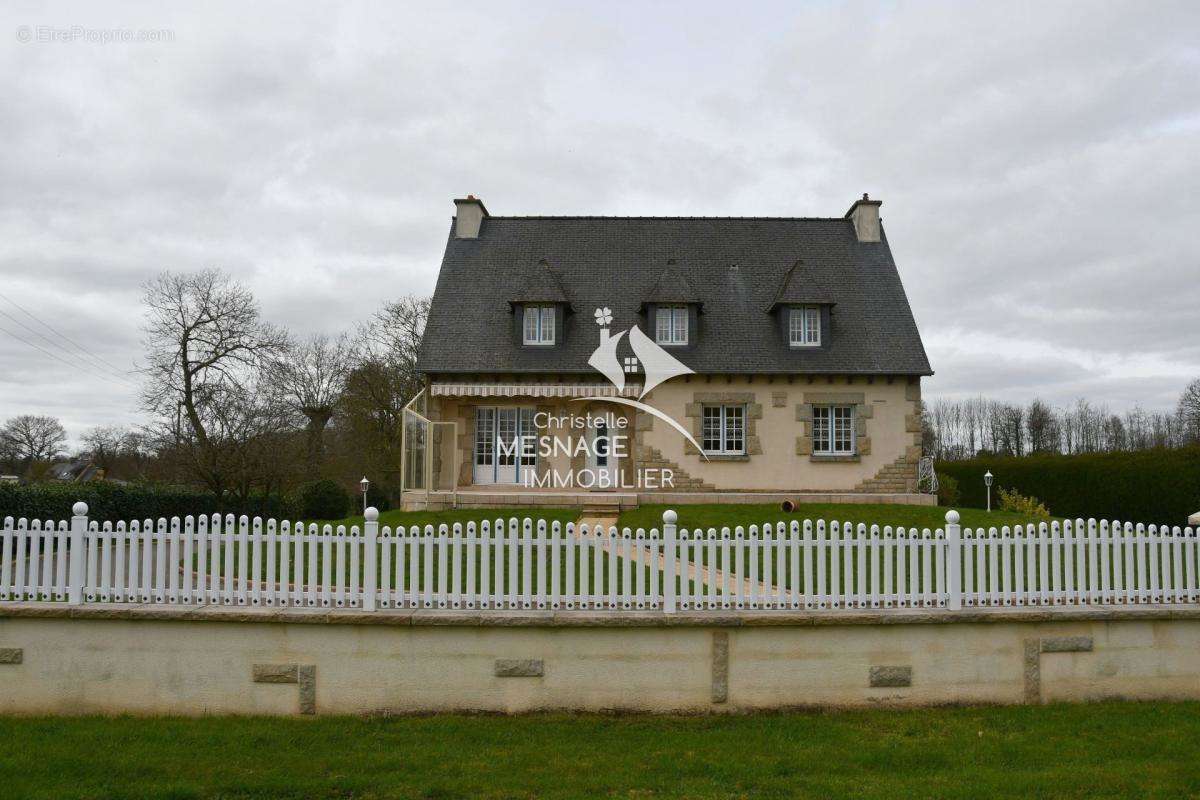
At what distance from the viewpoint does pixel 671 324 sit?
2134 cm

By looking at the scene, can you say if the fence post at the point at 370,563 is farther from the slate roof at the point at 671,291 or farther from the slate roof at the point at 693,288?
the slate roof at the point at 671,291

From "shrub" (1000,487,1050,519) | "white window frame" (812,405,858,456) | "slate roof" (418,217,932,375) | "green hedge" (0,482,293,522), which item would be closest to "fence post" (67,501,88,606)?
"green hedge" (0,482,293,522)

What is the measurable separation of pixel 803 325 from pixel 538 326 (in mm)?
7031

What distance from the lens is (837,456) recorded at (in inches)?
806

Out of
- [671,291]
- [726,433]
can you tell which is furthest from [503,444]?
[671,291]

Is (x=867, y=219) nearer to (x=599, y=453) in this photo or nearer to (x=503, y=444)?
(x=599, y=453)

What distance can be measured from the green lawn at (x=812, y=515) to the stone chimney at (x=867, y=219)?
8562mm

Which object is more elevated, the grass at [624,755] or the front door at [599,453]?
the front door at [599,453]

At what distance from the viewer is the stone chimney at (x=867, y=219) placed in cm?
2356

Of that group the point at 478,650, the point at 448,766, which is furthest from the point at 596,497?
the point at 448,766

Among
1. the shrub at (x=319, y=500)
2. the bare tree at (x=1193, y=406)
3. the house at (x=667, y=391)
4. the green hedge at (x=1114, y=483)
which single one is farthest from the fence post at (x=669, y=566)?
the bare tree at (x=1193, y=406)

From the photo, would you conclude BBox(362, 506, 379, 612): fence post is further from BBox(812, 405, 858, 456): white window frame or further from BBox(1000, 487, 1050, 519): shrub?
BBox(1000, 487, 1050, 519): shrub

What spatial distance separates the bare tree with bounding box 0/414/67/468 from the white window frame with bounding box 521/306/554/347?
53375 mm

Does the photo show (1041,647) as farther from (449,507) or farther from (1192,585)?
(449,507)
